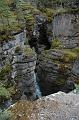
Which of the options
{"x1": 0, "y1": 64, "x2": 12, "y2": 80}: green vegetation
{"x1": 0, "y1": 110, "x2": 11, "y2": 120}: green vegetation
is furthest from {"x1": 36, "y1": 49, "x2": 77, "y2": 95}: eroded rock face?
{"x1": 0, "y1": 110, "x2": 11, "y2": 120}: green vegetation

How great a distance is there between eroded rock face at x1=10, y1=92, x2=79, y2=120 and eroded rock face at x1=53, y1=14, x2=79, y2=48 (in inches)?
1518

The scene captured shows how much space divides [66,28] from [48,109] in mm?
42897

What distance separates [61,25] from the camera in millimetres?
60500

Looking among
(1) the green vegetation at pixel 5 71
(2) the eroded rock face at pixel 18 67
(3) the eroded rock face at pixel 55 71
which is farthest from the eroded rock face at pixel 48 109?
(3) the eroded rock face at pixel 55 71

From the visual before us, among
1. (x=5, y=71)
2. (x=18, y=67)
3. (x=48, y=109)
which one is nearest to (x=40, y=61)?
(x=18, y=67)

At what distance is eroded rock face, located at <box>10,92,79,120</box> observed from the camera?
17703mm

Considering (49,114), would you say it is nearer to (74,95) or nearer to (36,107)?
(36,107)

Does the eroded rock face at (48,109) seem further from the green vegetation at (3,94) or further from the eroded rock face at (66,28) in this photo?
the eroded rock face at (66,28)

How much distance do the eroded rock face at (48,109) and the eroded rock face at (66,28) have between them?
3856 centimetres

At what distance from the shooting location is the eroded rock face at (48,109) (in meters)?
17.7

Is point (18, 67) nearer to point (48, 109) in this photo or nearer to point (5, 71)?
point (5, 71)

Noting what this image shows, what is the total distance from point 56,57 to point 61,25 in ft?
47.6

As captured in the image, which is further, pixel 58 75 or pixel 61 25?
pixel 61 25

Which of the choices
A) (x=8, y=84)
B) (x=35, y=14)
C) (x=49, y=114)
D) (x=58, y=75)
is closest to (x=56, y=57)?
(x=58, y=75)
